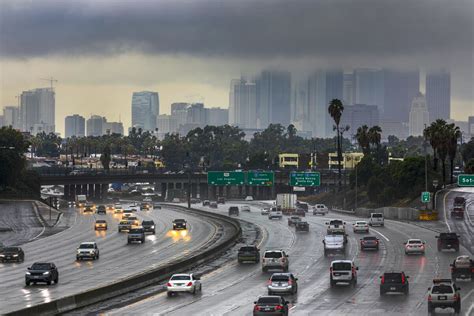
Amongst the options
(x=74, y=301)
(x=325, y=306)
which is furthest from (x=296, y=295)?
(x=74, y=301)

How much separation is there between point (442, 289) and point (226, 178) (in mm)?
144009

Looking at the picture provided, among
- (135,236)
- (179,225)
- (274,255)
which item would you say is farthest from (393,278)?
(179,225)

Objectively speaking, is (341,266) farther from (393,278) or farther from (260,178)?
(260,178)

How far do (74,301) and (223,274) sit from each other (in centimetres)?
2466

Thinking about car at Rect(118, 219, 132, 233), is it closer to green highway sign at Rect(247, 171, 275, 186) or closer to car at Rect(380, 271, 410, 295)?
green highway sign at Rect(247, 171, 275, 186)

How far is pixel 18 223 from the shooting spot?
146m

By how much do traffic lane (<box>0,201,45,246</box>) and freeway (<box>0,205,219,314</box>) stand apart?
3471 mm

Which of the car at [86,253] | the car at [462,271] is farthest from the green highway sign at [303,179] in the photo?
the car at [462,271]

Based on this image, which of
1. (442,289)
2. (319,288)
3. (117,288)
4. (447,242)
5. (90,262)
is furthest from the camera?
(447,242)

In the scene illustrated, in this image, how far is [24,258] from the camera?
306 ft

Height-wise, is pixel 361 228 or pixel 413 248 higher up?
pixel 413 248

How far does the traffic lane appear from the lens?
403 feet

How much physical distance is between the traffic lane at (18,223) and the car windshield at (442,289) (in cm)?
7027

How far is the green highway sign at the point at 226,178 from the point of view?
195 metres
